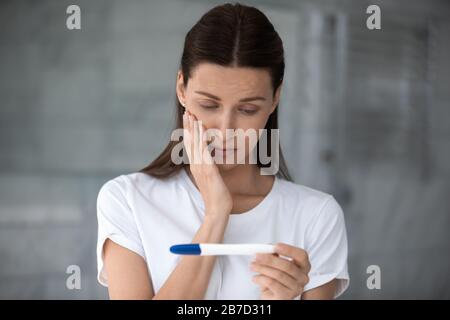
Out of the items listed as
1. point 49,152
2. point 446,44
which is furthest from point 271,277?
point 446,44

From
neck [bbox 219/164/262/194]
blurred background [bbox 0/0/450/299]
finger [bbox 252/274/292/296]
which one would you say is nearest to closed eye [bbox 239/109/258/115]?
neck [bbox 219/164/262/194]

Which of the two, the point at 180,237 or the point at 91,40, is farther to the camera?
the point at 91,40

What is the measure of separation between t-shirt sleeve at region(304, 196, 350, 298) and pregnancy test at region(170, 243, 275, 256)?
A: 0.51ft

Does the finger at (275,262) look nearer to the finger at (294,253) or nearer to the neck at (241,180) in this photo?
the finger at (294,253)

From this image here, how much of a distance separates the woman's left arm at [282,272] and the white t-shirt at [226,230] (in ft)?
0.24

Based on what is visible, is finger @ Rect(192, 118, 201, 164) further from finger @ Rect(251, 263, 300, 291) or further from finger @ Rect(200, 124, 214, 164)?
finger @ Rect(251, 263, 300, 291)

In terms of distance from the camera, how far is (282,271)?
61 cm

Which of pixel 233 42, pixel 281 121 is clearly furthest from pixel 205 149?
pixel 281 121

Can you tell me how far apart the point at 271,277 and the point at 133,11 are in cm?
87

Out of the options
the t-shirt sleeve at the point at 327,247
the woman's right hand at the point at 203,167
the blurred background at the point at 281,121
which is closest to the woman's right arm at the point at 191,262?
the woman's right hand at the point at 203,167

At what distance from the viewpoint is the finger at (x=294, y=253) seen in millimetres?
604

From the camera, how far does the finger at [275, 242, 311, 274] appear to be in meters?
0.60

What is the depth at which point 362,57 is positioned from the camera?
4.98ft

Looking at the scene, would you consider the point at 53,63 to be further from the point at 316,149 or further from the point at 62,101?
the point at 316,149
